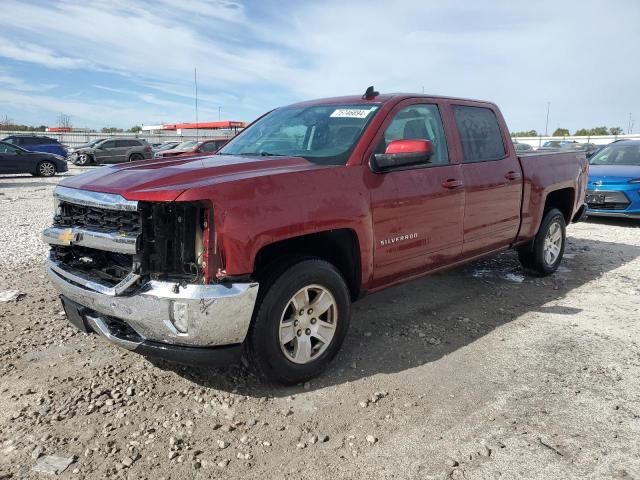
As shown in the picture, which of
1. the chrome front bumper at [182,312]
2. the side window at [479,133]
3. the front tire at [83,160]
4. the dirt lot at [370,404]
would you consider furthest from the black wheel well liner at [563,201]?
the front tire at [83,160]

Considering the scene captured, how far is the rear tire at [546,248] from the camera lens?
557cm

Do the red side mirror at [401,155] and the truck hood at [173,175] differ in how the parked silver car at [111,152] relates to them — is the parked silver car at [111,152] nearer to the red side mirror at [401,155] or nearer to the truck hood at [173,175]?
the truck hood at [173,175]

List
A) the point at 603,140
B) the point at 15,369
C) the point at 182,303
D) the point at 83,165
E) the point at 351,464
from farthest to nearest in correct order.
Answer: the point at 603,140 < the point at 83,165 < the point at 15,369 < the point at 182,303 < the point at 351,464

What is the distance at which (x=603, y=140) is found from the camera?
39.0m

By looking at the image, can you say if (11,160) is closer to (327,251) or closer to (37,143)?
(37,143)

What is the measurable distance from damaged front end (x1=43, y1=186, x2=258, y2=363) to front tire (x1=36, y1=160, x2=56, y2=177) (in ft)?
58.4

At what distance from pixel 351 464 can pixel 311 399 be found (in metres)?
0.66

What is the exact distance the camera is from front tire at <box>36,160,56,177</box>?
18312mm

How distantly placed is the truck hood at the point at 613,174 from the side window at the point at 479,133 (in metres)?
5.36

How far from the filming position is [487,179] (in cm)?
453

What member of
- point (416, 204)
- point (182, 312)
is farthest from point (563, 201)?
point (182, 312)

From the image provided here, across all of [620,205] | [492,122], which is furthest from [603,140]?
[492,122]

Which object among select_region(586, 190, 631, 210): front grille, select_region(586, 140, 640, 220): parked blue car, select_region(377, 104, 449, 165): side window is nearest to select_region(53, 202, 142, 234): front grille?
select_region(377, 104, 449, 165): side window

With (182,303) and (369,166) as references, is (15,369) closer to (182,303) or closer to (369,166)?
(182,303)
